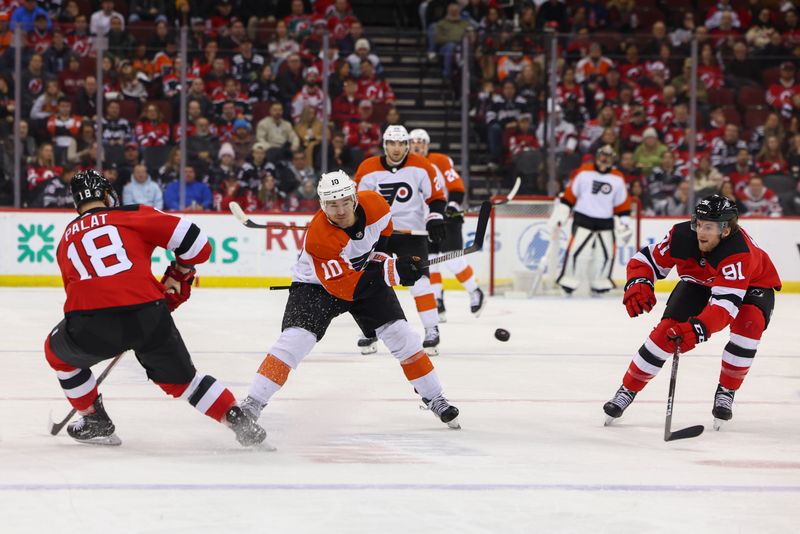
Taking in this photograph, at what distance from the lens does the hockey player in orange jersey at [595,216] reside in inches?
415

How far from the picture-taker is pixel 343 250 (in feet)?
14.6

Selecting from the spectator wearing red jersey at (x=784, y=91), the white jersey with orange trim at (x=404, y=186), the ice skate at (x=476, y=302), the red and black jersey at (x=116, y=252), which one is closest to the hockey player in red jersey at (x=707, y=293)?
the red and black jersey at (x=116, y=252)

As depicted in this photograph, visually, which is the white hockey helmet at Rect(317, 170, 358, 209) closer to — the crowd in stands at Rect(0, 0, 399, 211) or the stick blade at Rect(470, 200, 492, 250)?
the stick blade at Rect(470, 200, 492, 250)

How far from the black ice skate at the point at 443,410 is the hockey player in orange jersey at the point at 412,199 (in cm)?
223

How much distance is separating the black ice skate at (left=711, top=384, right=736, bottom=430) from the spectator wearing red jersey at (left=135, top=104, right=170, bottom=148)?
683 cm

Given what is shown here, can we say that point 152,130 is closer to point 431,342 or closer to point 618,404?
point 431,342

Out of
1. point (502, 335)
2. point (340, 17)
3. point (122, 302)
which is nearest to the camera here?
point (122, 302)

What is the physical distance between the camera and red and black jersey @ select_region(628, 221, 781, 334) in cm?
454

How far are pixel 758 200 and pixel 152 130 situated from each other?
5.18m

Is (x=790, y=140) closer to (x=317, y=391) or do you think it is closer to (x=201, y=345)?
(x=201, y=345)

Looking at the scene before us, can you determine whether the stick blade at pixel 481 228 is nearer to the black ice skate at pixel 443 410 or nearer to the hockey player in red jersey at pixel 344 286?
the hockey player in red jersey at pixel 344 286

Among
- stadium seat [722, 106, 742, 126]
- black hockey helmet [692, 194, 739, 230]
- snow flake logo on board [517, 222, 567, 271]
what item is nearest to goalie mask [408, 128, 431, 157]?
snow flake logo on board [517, 222, 567, 271]

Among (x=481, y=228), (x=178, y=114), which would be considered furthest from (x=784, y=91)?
(x=481, y=228)

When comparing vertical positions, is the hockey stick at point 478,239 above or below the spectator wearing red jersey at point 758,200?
above
